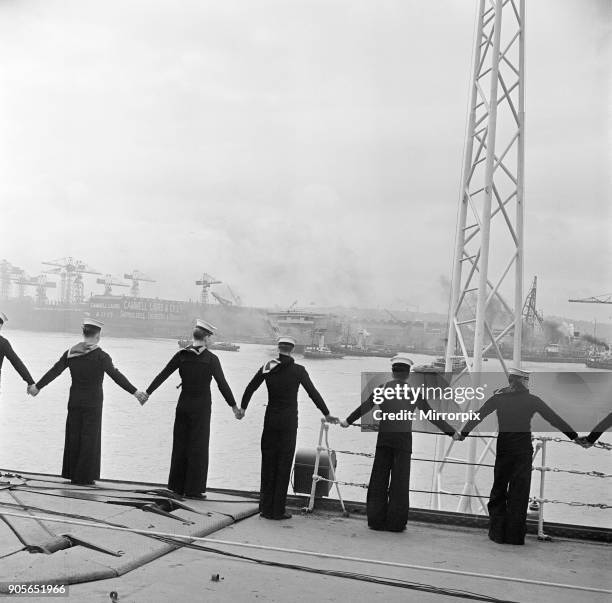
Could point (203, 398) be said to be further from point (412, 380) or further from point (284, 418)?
point (412, 380)

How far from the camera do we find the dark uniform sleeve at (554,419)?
15.6ft

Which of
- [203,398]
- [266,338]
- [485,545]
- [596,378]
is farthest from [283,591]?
[266,338]

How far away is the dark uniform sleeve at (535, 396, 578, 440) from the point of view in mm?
4758

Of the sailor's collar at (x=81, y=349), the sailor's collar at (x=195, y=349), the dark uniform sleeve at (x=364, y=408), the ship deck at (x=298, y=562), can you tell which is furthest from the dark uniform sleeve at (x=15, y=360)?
the dark uniform sleeve at (x=364, y=408)

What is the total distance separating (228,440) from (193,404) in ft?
58.9

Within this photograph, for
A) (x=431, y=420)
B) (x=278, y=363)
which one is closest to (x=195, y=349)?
(x=278, y=363)

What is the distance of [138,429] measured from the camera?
24391 mm

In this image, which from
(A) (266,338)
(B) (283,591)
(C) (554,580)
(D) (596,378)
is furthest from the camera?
(A) (266,338)

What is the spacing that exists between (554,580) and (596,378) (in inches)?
193

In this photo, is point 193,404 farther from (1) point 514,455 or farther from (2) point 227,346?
(2) point 227,346

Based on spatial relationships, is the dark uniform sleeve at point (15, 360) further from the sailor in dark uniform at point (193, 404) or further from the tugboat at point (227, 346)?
the tugboat at point (227, 346)

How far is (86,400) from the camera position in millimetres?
5988

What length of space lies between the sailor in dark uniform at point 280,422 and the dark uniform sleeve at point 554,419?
1329 millimetres

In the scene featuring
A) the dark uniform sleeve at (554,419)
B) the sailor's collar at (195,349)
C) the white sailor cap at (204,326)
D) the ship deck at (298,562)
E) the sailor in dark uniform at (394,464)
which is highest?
the white sailor cap at (204,326)
